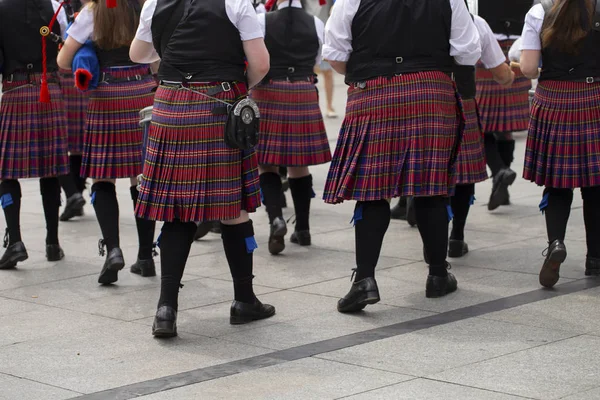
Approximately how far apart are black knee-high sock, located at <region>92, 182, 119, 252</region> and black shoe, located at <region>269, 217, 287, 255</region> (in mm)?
1081

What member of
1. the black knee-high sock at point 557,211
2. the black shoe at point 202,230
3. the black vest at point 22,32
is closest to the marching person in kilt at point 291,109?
the black shoe at point 202,230

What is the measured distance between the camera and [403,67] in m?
5.46

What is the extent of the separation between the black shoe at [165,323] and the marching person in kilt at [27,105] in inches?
77.0

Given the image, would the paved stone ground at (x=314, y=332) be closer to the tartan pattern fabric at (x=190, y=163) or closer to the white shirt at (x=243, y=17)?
the tartan pattern fabric at (x=190, y=163)

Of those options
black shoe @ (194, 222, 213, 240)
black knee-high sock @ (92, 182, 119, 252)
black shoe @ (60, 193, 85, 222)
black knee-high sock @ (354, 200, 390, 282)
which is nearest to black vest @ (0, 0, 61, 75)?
black knee-high sock @ (92, 182, 119, 252)

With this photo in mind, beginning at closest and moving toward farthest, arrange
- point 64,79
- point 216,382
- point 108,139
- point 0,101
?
point 216,382 → point 108,139 → point 0,101 → point 64,79

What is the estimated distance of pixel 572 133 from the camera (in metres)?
5.95

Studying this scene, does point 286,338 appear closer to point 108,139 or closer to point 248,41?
point 248,41

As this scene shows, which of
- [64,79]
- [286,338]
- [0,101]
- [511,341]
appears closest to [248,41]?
[286,338]

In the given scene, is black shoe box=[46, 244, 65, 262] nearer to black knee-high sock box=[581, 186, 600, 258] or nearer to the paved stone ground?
the paved stone ground

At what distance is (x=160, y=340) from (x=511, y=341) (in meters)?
1.61

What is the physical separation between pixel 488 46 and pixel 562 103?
0.51 m

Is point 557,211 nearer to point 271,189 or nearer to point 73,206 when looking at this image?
point 271,189

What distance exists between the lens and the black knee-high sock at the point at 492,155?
27.7 feet
